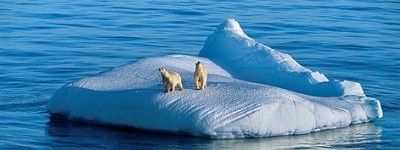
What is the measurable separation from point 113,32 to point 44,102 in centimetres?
961

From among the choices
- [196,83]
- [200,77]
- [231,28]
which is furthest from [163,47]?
[200,77]

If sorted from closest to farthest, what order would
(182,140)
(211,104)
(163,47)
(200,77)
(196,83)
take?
(182,140), (211,104), (200,77), (196,83), (163,47)

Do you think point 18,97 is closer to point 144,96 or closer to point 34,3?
point 144,96

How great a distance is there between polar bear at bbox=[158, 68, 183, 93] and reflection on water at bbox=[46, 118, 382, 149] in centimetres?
64

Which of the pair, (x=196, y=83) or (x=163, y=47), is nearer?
(x=196, y=83)

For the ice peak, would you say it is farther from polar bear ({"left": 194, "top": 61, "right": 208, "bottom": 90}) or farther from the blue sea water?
polar bear ({"left": 194, "top": 61, "right": 208, "bottom": 90})

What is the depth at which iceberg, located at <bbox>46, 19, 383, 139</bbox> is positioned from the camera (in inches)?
579

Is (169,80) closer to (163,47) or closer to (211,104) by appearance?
(211,104)

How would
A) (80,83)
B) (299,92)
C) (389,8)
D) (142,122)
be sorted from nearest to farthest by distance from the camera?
(142,122)
(80,83)
(299,92)
(389,8)

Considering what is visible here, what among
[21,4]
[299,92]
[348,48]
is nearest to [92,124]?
[299,92]

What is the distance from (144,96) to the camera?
1504 cm

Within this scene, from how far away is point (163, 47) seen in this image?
24.3 meters

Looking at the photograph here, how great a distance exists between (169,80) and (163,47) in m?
9.47

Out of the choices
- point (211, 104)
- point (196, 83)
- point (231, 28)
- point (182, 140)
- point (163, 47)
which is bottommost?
Answer: point (182, 140)
